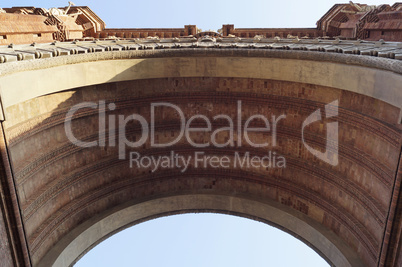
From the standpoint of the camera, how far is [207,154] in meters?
16.3

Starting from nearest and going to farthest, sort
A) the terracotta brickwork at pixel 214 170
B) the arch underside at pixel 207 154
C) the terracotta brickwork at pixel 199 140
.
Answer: the terracotta brickwork at pixel 199 140, the arch underside at pixel 207 154, the terracotta brickwork at pixel 214 170

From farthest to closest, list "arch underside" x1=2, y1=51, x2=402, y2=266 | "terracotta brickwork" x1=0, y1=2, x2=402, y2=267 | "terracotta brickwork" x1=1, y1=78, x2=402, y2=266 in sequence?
"terracotta brickwork" x1=1, y1=78, x2=402, y2=266
"arch underside" x1=2, y1=51, x2=402, y2=266
"terracotta brickwork" x1=0, y1=2, x2=402, y2=267

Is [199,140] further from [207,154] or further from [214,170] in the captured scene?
[214,170]

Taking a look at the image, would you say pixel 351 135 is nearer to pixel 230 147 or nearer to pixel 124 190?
pixel 230 147

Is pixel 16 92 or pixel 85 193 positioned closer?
pixel 16 92

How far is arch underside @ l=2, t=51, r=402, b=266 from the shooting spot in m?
11.4

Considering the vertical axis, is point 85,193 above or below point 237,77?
below

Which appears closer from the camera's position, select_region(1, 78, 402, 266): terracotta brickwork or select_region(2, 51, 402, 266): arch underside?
select_region(2, 51, 402, 266): arch underside

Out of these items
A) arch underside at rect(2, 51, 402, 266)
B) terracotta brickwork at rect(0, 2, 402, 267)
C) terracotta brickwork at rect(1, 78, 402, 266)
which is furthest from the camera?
terracotta brickwork at rect(1, 78, 402, 266)

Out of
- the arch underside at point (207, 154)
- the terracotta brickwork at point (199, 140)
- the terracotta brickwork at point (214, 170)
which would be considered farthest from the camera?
the terracotta brickwork at point (214, 170)

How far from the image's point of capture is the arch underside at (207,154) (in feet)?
37.5

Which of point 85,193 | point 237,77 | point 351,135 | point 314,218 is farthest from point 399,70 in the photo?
point 85,193

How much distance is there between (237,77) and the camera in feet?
47.1

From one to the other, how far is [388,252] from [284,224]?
628 centimetres
